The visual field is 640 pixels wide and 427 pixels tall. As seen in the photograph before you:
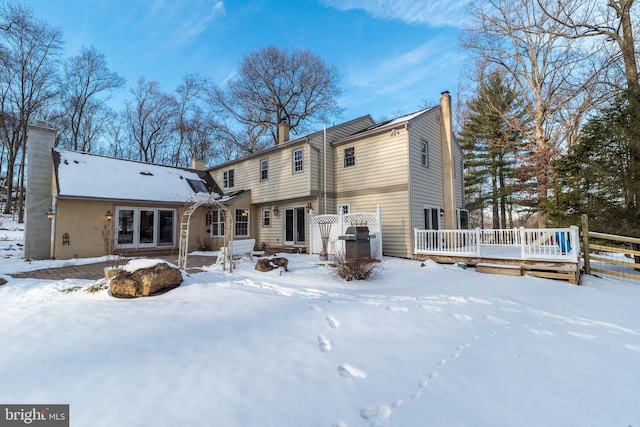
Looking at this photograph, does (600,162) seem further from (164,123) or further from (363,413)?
(164,123)

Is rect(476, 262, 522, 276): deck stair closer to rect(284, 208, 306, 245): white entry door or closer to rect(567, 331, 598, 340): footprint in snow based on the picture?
rect(567, 331, 598, 340): footprint in snow

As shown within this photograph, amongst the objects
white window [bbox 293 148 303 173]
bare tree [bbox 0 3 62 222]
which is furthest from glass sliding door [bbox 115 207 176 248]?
bare tree [bbox 0 3 62 222]

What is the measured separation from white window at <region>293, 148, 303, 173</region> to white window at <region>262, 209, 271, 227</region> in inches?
127

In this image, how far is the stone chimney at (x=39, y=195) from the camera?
422 inches

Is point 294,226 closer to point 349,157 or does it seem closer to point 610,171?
point 349,157

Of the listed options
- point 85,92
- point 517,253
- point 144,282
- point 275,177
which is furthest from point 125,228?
point 85,92

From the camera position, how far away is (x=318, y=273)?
7.49 m

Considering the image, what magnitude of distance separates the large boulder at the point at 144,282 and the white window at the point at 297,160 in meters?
8.25

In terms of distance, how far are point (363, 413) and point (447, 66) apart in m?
18.4

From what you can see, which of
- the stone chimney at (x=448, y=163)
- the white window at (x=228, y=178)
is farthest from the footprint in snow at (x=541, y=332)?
the white window at (x=228, y=178)

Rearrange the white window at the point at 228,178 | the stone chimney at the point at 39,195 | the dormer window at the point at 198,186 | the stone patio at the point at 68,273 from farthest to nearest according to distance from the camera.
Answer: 1. the white window at the point at 228,178
2. the dormer window at the point at 198,186
3. the stone chimney at the point at 39,195
4. the stone patio at the point at 68,273

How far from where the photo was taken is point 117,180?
41.4 ft

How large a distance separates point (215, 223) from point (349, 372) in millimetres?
13261

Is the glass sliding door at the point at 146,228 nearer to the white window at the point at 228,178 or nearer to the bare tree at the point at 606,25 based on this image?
the white window at the point at 228,178
